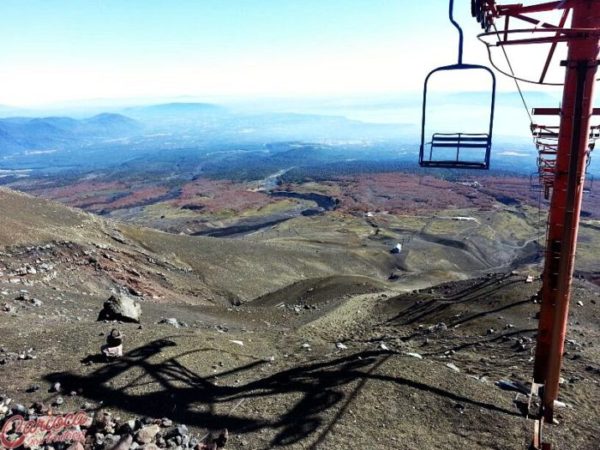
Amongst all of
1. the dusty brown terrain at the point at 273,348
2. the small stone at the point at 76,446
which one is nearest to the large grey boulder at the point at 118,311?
the dusty brown terrain at the point at 273,348

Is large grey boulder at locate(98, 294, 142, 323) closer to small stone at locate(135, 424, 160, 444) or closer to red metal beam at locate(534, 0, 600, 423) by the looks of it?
small stone at locate(135, 424, 160, 444)

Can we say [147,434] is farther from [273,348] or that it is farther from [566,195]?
[566,195]

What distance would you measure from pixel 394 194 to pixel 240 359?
13643cm

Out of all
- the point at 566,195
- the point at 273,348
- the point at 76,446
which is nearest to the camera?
the point at 76,446

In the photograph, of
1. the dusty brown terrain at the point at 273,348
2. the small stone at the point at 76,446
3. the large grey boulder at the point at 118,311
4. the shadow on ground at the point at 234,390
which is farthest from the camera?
the large grey boulder at the point at 118,311

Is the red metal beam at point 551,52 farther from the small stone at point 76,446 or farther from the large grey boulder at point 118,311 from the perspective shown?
the large grey boulder at point 118,311

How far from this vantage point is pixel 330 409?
392 inches

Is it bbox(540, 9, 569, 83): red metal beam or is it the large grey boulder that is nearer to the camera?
bbox(540, 9, 569, 83): red metal beam

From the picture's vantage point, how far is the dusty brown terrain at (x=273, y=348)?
32.0ft

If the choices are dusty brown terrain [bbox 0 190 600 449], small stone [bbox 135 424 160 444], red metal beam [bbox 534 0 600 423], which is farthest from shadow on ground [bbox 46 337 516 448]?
red metal beam [bbox 534 0 600 423]

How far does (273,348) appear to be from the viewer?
15.3 metres

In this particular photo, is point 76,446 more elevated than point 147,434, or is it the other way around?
point 76,446

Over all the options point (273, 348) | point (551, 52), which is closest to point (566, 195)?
point (551, 52)

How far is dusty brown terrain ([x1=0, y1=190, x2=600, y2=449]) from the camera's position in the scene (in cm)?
974
